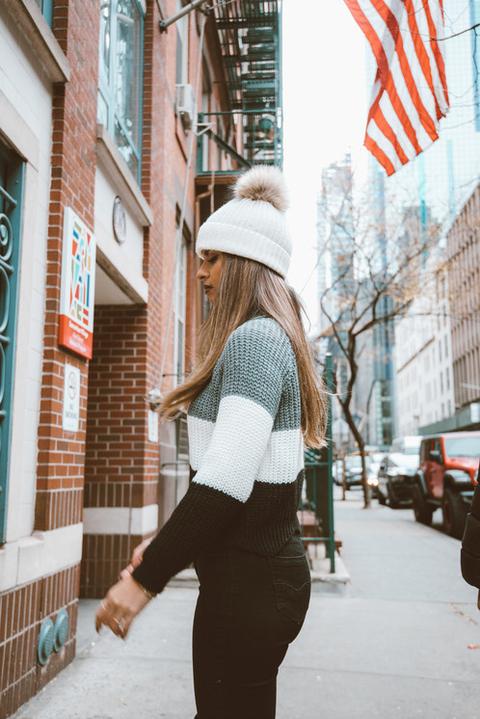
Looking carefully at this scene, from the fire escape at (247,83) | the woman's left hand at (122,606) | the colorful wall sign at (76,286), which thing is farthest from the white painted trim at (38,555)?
the fire escape at (247,83)

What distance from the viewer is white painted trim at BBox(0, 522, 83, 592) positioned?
11.7 ft

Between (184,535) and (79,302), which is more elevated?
(79,302)

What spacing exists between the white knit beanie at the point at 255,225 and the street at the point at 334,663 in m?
2.91

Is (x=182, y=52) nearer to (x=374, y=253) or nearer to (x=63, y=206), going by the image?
(x=63, y=206)

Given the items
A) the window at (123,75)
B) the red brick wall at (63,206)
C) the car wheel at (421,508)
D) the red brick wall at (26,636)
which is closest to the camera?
the red brick wall at (26,636)

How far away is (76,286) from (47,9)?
5.94ft

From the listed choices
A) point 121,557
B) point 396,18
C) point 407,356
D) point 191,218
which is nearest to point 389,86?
point 396,18

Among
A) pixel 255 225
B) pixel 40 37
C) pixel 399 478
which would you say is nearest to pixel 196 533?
pixel 255 225

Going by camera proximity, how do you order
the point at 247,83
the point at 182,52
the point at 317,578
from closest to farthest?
1. the point at 317,578
2. the point at 182,52
3. the point at 247,83

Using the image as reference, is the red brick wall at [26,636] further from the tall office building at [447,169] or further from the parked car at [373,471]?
the parked car at [373,471]

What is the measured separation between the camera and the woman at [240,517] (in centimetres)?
163

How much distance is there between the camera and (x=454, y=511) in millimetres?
11859

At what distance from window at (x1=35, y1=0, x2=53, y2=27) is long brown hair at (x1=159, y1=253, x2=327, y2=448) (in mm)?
3283

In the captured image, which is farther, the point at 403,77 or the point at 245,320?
the point at 403,77
